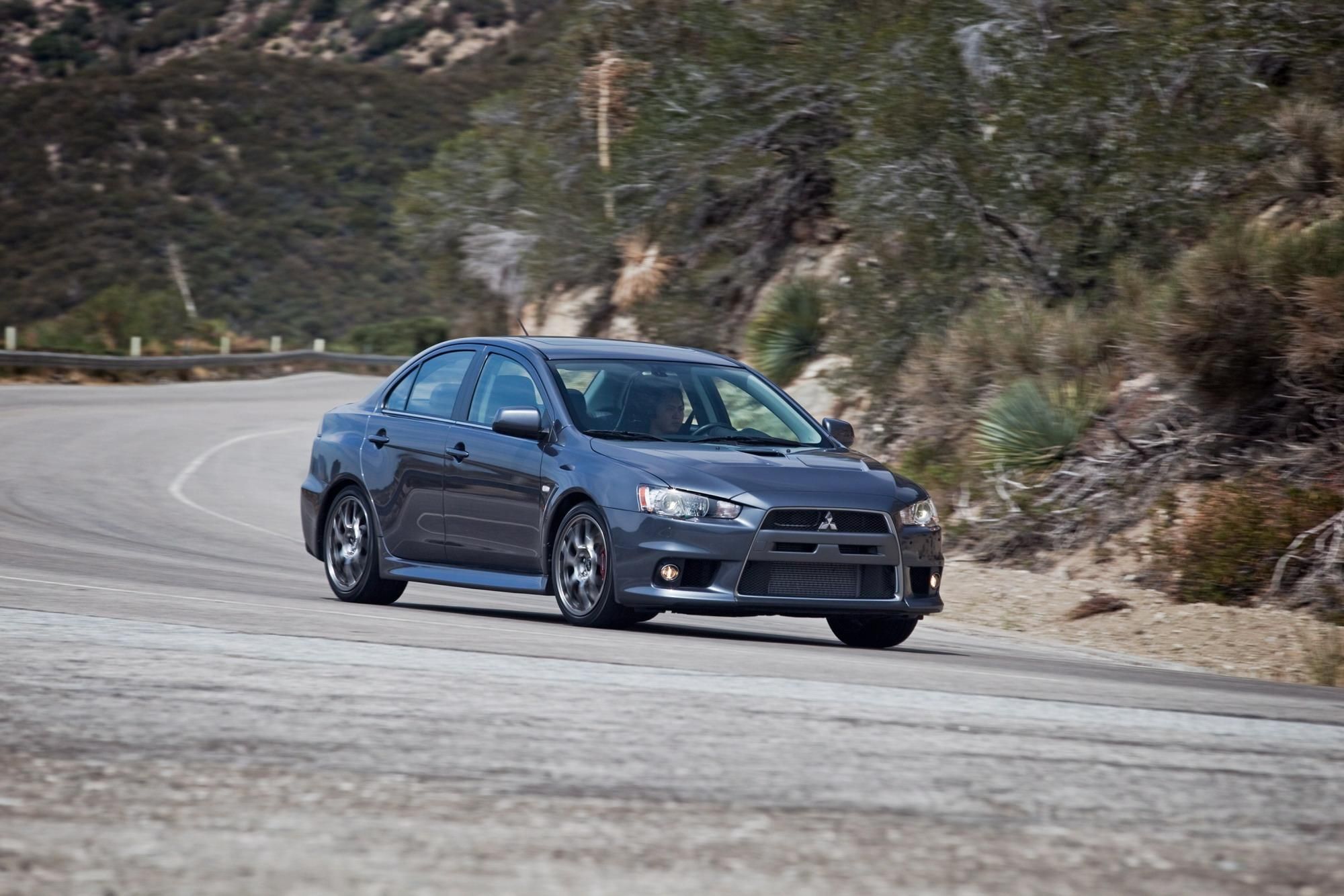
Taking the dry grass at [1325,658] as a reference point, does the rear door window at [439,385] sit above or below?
above

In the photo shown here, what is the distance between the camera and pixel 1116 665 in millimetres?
10414

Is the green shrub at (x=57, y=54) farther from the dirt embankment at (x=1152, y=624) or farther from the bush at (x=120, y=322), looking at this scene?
the dirt embankment at (x=1152, y=624)

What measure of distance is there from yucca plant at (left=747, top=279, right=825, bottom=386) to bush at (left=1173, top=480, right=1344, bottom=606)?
9921 mm

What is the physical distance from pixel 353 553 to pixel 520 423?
7.04ft

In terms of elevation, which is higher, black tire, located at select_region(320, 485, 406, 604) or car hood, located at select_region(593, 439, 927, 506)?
car hood, located at select_region(593, 439, 927, 506)

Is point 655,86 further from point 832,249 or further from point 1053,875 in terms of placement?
point 1053,875

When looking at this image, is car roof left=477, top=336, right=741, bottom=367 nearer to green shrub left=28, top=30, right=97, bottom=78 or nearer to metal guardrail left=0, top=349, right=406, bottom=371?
metal guardrail left=0, top=349, right=406, bottom=371

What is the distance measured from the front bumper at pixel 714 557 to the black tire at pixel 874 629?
691 mm

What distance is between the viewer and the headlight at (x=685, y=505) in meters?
9.76

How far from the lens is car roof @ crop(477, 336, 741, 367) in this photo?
36.9 feet

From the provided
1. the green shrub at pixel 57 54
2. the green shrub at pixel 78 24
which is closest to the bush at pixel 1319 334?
the green shrub at pixel 57 54

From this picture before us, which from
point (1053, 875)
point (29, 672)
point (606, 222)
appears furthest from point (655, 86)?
point (1053, 875)

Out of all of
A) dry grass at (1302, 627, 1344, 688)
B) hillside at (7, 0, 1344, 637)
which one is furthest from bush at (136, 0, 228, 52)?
dry grass at (1302, 627, 1344, 688)

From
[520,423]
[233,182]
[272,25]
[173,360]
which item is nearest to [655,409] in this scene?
[520,423]
